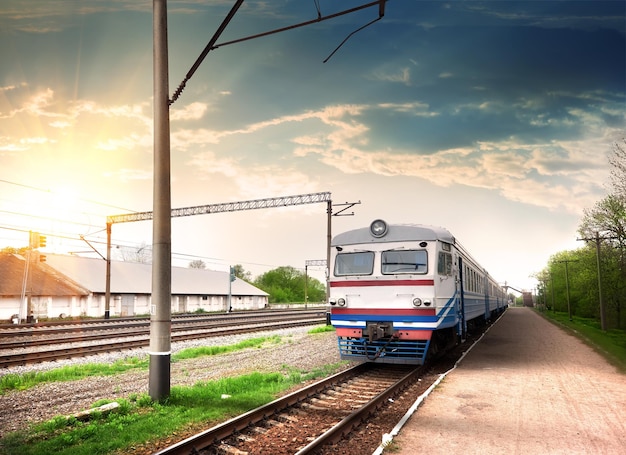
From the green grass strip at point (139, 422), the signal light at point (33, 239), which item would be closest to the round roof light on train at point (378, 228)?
the green grass strip at point (139, 422)

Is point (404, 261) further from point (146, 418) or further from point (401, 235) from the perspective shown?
A: point (146, 418)

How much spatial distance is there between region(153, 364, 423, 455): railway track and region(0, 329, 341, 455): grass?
2.19 feet

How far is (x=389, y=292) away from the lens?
11.8 m

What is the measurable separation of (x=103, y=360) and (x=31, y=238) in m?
23.1

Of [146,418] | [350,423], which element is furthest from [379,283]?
[146,418]

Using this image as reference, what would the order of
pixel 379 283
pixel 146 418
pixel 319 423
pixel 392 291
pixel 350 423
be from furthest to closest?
pixel 379 283 → pixel 392 291 → pixel 146 418 → pixel 319 423 → pixel 350 423

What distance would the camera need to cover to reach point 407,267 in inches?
469

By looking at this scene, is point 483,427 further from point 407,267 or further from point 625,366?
point 625,366

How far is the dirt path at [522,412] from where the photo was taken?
6.42 metres

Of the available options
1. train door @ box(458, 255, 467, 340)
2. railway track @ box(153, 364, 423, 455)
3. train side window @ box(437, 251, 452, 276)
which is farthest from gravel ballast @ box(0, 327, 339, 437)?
train side window @ box(437, 251, 452, 276)

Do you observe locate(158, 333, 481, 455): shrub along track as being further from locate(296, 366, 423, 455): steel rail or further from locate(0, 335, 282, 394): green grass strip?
locate(0, 335, 282, 394): green grass strip

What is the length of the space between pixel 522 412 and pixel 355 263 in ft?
18.4

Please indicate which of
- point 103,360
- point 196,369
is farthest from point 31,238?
point 196,369

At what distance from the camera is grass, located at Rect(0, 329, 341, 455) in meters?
6.46
